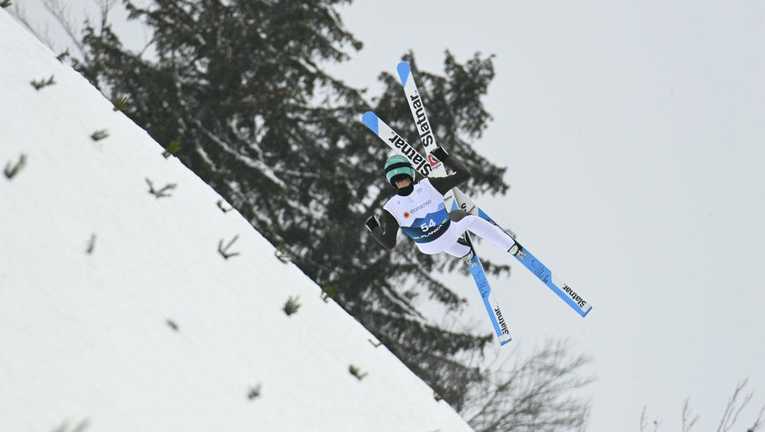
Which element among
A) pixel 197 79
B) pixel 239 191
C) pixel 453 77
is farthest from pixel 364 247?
pixel 197 79

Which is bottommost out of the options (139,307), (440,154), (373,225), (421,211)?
(139,307)

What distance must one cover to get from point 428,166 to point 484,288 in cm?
183

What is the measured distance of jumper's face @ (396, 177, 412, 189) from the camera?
6715 millimetres

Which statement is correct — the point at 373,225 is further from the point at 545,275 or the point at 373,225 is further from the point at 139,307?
the point at 139,307

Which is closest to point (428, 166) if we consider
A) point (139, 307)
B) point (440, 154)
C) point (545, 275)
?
point (440, 154)

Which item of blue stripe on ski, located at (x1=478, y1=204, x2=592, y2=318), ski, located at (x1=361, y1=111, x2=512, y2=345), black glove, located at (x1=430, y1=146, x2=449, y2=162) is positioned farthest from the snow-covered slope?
blue stripe on ski, located at (x1=478, y1=204, x2=592, y2=318)

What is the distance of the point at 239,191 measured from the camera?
15250 mm

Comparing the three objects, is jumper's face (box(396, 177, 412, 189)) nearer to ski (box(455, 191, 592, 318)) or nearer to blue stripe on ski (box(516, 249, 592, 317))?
ski (box(455, 191, 592, 318))

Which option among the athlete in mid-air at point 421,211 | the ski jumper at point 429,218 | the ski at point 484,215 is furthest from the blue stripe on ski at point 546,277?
the athlete in mid-air at point 421,211

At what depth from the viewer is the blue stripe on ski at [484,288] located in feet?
28.1

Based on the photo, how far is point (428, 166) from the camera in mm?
8039

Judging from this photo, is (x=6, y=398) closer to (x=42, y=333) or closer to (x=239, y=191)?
(x=42, y=333)

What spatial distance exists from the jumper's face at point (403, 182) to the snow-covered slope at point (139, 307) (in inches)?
53.1

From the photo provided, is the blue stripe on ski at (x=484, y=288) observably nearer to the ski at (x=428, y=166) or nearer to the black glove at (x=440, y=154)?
the ski at (x=428, y=166)
